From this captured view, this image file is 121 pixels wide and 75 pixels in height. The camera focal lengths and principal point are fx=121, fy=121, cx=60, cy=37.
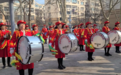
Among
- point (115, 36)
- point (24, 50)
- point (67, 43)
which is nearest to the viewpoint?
point (24, 50)

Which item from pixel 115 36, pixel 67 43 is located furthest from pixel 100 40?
pixel 67 43

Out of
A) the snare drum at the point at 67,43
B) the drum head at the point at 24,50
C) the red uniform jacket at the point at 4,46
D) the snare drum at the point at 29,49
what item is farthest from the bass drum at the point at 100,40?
the red uniform jacket at the point at 4,46

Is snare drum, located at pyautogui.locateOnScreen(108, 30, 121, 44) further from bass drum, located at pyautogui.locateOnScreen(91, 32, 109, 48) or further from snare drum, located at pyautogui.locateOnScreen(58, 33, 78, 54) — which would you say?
snare drum, located at pyautogui.locateOnScreen(58, 33, 78, 54)

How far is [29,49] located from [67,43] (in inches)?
58.4

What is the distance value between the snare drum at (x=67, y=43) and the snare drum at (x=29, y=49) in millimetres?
1132

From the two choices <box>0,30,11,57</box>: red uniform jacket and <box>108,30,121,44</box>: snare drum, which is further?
<box>108,30,121,44</box>: snare drum

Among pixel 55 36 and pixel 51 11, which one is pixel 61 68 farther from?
pixel 51 11

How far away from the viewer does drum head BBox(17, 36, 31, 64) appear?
2.70 meters

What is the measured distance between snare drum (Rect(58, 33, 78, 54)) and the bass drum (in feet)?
3.34

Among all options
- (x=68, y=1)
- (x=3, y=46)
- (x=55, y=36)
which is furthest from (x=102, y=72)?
(x=68, y=1)

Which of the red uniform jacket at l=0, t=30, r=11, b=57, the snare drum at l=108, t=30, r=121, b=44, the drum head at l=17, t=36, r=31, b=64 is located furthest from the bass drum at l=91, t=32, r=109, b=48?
the red uniform jacket at l=0, t=30, r=11, b=57

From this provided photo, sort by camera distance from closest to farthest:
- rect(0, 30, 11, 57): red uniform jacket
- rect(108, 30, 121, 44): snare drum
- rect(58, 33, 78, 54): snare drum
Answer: rect(58, 33, 78, 54): snare drum < rect(0, 30, 11, 57): red uniform jacket < rect(108, 30, 121, 44): snare drum

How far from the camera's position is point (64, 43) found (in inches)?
154

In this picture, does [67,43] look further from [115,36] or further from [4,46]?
[115,36]
